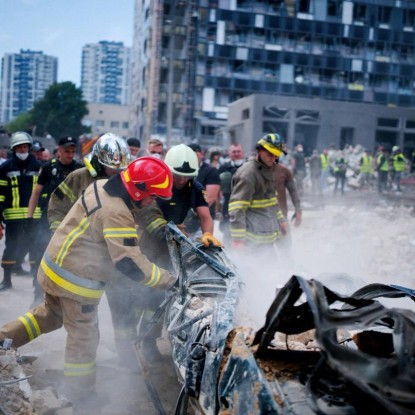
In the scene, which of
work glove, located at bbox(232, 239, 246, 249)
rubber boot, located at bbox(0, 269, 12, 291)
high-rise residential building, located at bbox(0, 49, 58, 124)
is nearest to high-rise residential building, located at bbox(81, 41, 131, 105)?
high-rise residential building, located at bbox(0, 49, 58, 124)

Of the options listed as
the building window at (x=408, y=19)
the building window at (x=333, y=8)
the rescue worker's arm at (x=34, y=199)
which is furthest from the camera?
the building window at (x=408, y=19)

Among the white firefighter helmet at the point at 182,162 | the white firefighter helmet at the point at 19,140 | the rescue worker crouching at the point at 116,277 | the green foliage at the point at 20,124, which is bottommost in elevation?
the rescue worker crouching at the point at 116,277

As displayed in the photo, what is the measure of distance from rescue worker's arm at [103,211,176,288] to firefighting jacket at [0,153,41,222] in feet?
11.7

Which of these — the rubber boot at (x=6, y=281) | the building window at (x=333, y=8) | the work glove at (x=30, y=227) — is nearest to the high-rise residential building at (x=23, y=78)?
the building window at (x=333, y=8)

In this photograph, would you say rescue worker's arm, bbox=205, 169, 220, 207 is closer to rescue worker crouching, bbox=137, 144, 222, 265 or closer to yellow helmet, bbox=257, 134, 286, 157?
yellow helmet, bbox=257, 134, 286, 157

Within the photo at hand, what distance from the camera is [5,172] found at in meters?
6.99

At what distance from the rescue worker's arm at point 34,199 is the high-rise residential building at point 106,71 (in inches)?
6071

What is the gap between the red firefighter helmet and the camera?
381 centimetres

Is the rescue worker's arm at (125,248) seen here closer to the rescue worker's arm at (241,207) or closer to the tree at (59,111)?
the rescue worker's arm at (241,207)

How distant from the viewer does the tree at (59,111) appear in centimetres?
6812

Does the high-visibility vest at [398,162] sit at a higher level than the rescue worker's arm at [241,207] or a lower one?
higher

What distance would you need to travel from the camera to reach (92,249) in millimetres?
3902

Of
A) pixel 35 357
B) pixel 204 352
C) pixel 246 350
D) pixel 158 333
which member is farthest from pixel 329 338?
pixel 35 357

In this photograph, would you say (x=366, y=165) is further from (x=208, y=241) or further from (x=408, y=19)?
(x=408, y=19)
